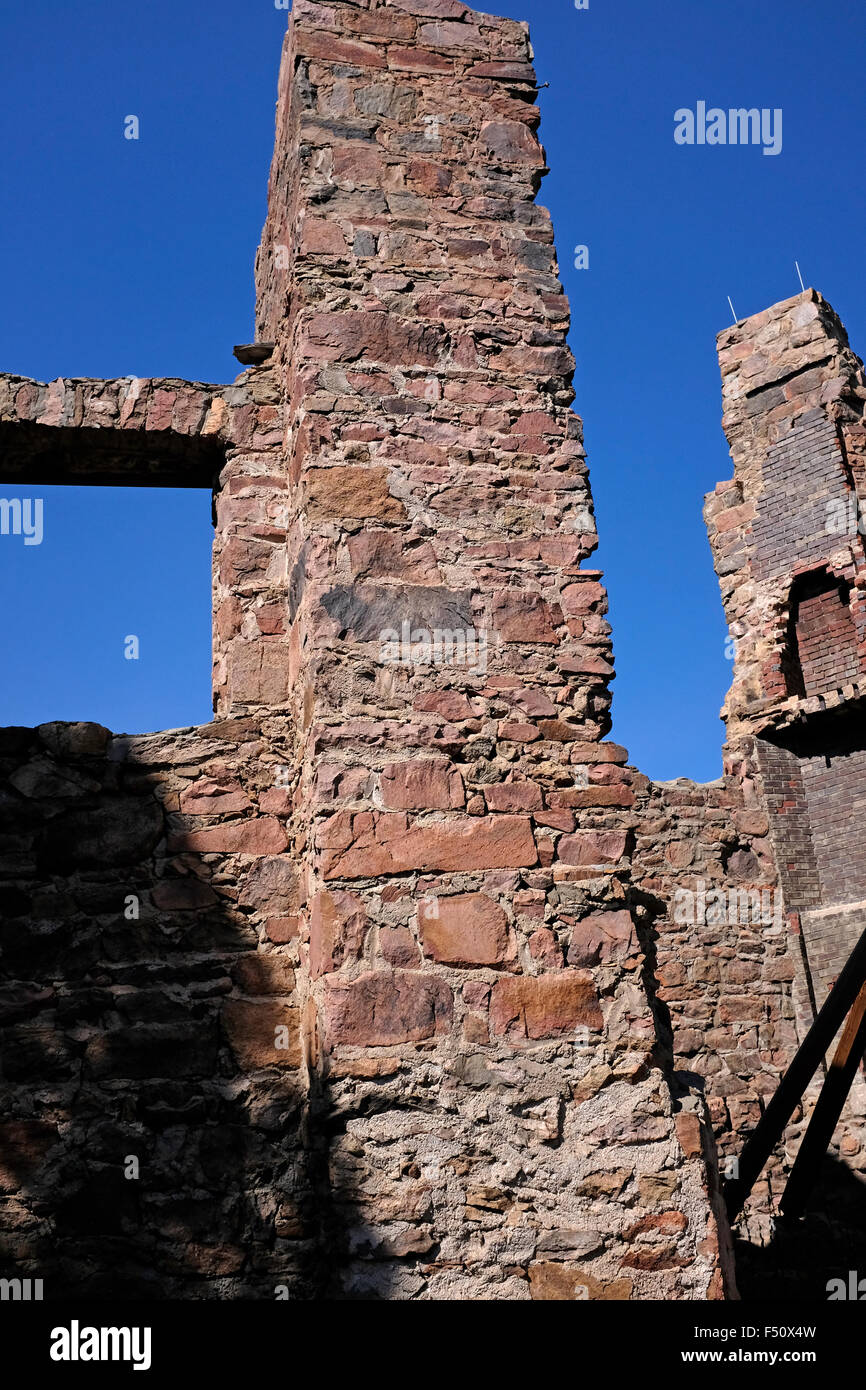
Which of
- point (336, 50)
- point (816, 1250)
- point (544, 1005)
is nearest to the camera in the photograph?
point (544, 1005)

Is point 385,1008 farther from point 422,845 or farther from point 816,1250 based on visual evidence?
point 816,1250

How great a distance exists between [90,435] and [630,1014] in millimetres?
2877

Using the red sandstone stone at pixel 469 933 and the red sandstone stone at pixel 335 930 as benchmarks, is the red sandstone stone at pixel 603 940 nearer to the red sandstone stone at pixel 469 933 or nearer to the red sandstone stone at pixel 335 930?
the red sandstone stone at pixel 469 933

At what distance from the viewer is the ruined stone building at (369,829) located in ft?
10.9

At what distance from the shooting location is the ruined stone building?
332 centimetres

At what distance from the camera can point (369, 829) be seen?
11.7 feet

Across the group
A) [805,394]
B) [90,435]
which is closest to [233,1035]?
[90,435]

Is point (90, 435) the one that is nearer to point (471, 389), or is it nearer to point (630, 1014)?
point (471, 389)

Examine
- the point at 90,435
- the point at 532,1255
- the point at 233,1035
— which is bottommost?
the point at 532,1255

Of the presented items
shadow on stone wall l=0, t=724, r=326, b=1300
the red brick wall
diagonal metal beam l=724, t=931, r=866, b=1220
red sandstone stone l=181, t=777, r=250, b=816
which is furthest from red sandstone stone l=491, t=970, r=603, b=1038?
the red brick wall

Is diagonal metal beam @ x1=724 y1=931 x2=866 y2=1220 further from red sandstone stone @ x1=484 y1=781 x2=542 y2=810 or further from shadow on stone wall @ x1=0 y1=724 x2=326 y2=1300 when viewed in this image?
shadow on stone wall @ x1=0 y1=724 x2=326 y2=1300

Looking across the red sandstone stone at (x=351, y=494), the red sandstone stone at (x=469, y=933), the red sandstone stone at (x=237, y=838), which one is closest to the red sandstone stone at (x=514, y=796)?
the red sandstone stone at (x=469, y=933)

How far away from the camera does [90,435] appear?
4426mm

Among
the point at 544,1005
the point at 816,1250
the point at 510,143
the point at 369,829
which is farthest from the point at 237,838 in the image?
the point at 816,1250
